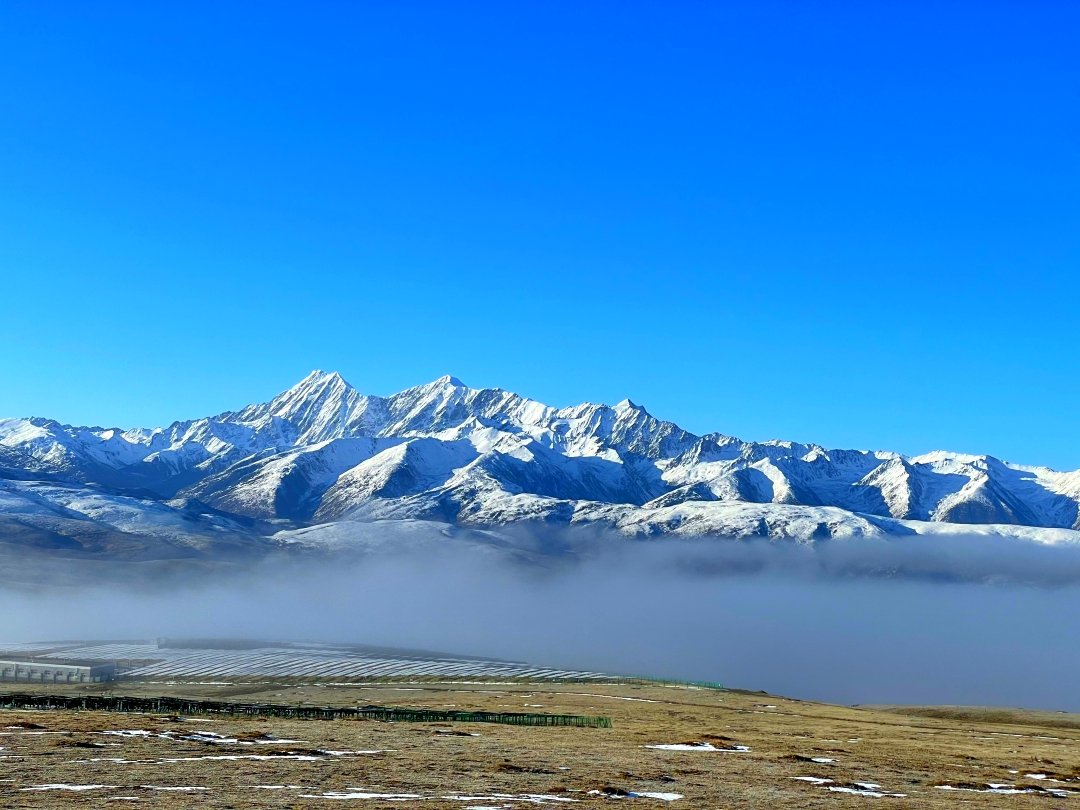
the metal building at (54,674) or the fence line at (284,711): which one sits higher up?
the fence line at (284,711)

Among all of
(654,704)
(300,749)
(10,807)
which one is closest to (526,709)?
(654,704)

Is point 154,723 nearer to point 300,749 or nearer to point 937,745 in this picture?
point 300,749

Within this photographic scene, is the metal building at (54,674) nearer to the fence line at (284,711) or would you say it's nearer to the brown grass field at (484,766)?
the fence line at (284,711)

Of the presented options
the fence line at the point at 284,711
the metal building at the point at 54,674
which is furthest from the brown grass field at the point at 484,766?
the metal building at the point at 54,674

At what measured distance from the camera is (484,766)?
54.2 metres

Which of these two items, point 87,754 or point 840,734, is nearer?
point 87,754

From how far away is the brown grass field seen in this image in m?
42.2

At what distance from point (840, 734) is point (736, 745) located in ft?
103

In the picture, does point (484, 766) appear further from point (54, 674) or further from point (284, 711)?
point (54, 674)

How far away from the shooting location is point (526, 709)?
131375 millimetres

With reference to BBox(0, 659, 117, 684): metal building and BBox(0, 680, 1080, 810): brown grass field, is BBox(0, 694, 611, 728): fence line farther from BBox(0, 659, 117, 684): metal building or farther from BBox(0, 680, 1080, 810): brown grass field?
BBox(0, 659, 117, 684): metal building

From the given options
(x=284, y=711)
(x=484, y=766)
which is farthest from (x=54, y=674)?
(x=484, y=766)

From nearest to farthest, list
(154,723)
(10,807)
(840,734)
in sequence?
(10,807) < (154,723) < (840,734)

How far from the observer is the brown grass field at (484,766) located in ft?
139
